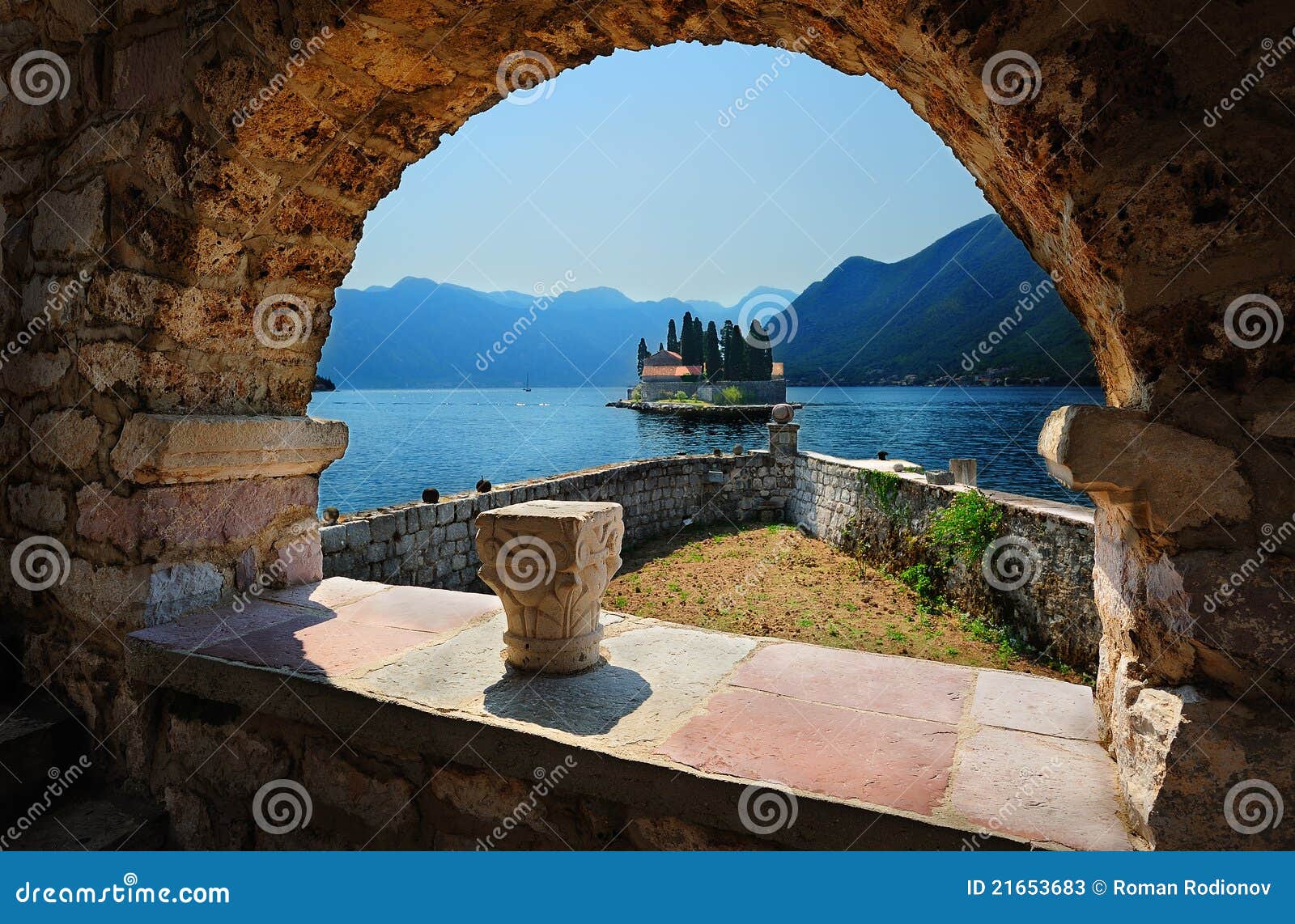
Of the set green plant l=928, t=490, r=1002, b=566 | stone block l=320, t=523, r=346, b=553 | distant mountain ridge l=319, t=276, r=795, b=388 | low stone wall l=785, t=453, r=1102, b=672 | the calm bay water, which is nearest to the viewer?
low stone wall l=785, t=453, r=1102, b=672

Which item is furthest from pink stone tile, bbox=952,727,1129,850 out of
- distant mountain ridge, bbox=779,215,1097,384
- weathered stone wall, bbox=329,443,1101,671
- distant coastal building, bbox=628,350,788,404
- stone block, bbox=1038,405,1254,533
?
distant mountain ridge, bbox=779,215,1097,384

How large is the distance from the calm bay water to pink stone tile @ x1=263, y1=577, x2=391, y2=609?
6850 millimetres

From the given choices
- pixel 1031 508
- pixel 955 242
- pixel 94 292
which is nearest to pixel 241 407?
pixel 94 292

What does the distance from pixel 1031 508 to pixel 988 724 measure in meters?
5.52

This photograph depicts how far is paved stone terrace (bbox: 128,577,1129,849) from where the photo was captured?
171cm

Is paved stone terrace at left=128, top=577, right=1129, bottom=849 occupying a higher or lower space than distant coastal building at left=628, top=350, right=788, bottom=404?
lower

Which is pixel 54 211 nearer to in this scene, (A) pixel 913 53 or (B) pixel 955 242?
(A) pixel 913 53

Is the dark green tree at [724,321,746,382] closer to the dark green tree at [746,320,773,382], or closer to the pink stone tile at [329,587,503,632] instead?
the dark green tree at [746,320,773,382]

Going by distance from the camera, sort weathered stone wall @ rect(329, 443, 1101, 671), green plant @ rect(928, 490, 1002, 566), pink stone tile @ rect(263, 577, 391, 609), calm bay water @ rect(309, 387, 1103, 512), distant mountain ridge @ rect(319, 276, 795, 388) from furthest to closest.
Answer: distant mountain ridge @ rect(319, 276, 795, 388), calm bay water @ rect(309, 387, 1103, 512), green plant @ rect(928, 490, 1002, 566), weathered stone wall @ rect(329, 443, 1101, 671), pink stone tile @ rect(263, 577, 391, 609)

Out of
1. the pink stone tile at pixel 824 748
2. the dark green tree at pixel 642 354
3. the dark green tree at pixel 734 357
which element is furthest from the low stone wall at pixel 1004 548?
the dark green tree at pixel 642 354

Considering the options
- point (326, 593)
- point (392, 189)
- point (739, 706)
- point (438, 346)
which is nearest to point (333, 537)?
point (326, 593)

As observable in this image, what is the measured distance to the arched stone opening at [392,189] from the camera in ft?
4.91

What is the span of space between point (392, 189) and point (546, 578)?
1999mm

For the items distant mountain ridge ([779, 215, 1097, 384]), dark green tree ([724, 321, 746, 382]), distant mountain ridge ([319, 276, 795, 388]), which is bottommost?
distant mountain ridge ([319, 276, 795, 388])
